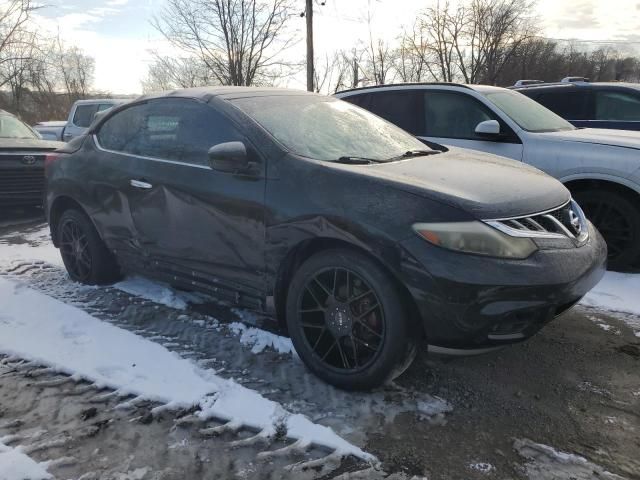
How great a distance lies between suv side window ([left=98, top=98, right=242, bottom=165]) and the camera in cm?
323

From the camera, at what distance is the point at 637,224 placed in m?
4.38

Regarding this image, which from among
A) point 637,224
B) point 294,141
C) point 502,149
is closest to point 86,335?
point 294,141

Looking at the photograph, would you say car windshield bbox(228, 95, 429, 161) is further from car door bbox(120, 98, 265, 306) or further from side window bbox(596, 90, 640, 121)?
side window bbox(596, 90, 640, 121)

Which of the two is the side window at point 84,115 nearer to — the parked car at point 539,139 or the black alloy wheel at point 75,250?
the parked car at point 539,139

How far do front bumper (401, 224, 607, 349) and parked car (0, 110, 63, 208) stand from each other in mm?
6356

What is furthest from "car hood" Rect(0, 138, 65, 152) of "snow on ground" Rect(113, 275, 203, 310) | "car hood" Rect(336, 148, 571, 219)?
"car hood" Rect(336, 148, 571, 219)

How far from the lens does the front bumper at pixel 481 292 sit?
223 centimetres

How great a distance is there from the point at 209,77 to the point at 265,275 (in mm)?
18826

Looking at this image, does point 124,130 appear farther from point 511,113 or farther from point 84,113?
point 84,113

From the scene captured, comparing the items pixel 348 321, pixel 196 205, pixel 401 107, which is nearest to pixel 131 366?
pixel 196 205

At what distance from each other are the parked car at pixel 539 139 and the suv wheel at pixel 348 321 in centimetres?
310

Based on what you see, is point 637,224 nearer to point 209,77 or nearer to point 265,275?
point 265,275

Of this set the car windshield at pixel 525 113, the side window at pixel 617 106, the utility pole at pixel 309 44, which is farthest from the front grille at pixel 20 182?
the utility pole at pixel 309 44

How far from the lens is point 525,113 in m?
5.38
